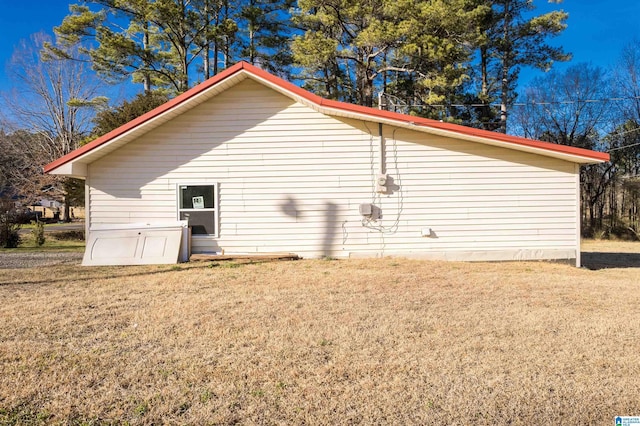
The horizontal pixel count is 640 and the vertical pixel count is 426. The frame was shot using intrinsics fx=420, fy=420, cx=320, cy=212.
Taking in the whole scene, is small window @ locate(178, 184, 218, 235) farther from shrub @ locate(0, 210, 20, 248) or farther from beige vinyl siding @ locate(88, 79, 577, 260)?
shrub @ locate(0, 210, 20, 248)

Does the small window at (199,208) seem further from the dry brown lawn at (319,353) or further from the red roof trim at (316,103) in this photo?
the dry brown lawn at (319,353)

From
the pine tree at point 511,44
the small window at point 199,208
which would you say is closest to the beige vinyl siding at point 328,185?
the small window at point 199,208

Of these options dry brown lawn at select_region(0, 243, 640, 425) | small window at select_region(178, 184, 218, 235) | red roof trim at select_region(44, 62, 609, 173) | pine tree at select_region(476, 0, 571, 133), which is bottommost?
dry brown lawn at select_region(0, 243, 640, 425)

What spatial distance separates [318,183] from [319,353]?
20.7 ft

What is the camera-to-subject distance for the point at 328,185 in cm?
973

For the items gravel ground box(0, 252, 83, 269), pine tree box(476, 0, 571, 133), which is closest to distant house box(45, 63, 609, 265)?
gravel ground box(0, 252, 83, 269)

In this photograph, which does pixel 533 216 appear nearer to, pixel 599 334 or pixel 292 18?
pixel 599 334

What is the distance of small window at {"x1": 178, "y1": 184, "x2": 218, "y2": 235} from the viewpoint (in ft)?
32.4

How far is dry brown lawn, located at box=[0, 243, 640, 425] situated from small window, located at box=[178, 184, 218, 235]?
3216 millimetres

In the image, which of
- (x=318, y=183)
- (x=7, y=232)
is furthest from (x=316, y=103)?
(x=7, y=232)

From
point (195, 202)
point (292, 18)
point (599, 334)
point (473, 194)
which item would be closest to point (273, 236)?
point (195, 202)

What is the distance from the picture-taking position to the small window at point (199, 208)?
9.89 meters

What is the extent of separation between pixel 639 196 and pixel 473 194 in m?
16.2

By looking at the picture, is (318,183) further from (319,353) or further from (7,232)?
(7,232)
